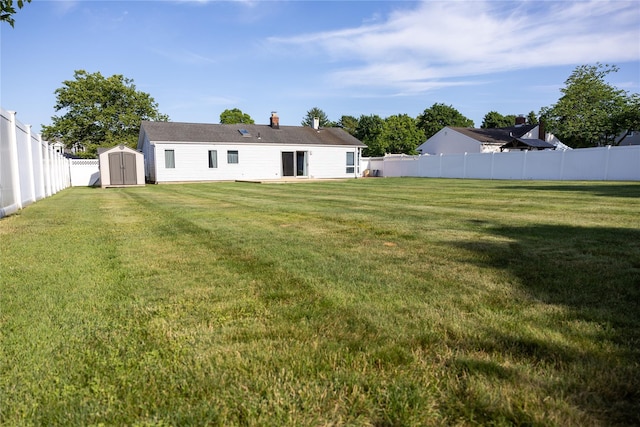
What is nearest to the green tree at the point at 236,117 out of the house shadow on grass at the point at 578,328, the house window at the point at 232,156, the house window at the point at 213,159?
the house window at the point at 232,156

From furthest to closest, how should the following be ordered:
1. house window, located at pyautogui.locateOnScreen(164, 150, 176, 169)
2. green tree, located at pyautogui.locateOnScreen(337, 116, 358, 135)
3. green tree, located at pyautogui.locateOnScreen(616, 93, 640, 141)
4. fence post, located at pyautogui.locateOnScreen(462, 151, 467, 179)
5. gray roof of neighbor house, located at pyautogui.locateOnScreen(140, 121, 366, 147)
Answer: green tree, located at pyautogui.locateOnScreen(337, 116, 358, 135)
green tree, located at pyautogui.locateOnScreen(616, 93, 640, 141)
fence post, located at pyautogui.locateOnScreen(462, 151, 467, 179)
gray roof of neighbor house, located at pyautogui.locateOnScreen(140, 121, 366, 147)
house window, located at pyautogui.locateOnScreen(164, 150, 176, 169)

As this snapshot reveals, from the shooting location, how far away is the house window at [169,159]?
24781 mm

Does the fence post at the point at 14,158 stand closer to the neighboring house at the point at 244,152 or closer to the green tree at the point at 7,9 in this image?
the green tree at the point at 7,9

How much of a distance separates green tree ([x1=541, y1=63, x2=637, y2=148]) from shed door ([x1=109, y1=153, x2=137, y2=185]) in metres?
Result: 36.0

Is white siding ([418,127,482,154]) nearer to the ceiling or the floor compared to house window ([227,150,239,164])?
nearer to the ceiling

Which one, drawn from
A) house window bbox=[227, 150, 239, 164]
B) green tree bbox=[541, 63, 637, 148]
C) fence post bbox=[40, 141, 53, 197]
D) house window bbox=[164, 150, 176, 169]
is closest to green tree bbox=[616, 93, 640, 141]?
green tree bbox=[541, 63, 637, 148]

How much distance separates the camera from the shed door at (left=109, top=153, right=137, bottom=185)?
21109 mm

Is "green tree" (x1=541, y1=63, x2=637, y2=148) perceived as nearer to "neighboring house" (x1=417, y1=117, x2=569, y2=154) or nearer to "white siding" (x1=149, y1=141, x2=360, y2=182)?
"neighboring house" (x1=417, y1=117, x2=569, y2=154)

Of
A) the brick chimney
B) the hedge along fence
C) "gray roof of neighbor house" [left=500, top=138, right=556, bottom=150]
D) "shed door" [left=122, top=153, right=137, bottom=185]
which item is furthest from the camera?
"gray roof of neighbor house" [left=500, top=138, right=556, bottom=150]

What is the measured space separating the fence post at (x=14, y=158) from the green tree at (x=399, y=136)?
37127 mm

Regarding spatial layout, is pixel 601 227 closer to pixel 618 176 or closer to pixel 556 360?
pixel 556 360

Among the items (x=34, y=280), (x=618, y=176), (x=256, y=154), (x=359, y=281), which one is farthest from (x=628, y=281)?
(x=256, y=154)

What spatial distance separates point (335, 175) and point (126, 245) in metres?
26.0

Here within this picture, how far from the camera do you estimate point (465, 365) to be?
2.01 m
